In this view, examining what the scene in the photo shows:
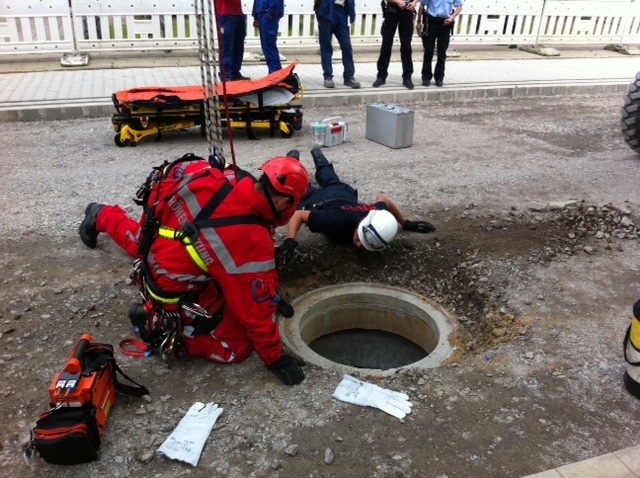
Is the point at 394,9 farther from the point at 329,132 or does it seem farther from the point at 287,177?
the point at 287,177

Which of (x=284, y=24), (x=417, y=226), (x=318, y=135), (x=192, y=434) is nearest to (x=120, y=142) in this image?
(x=318, y=135)

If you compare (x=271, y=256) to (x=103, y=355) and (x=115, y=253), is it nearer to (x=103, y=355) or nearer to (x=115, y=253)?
(x=103, y=355)

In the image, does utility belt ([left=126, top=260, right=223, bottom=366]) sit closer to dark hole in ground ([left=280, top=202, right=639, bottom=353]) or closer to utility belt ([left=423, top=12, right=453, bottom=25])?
dark hole in ground ([left=280, top=202, right=639, bottom=353])

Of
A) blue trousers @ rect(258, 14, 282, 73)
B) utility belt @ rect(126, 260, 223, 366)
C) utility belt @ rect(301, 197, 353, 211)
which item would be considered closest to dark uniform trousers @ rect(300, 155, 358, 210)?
utility belt @ rect(301, 197, 353, 211)

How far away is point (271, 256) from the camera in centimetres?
314

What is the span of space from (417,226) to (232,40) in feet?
16.7

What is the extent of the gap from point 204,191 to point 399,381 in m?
1.54

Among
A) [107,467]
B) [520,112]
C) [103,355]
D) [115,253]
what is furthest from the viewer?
[520,112]

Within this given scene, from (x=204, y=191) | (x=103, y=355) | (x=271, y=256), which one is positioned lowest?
(x=103, y=355)

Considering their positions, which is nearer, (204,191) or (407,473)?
(407,473)

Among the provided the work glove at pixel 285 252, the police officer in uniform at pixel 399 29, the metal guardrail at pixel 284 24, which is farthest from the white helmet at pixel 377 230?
the metal guardrail at pixel 284 24

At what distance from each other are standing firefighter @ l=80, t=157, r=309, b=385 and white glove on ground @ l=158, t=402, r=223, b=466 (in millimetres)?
414

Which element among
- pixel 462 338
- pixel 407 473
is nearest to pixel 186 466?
pixel 407 473

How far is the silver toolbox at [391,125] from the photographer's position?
6.97 metres
